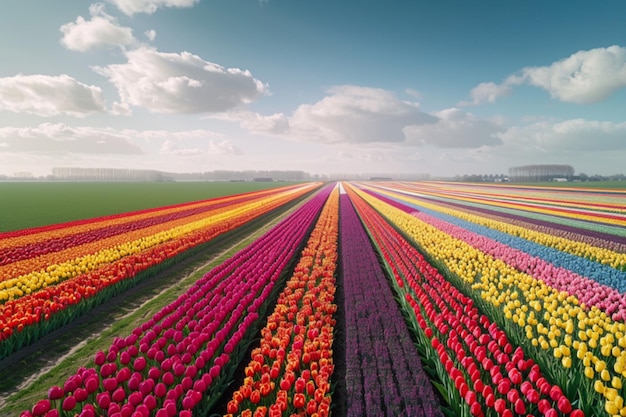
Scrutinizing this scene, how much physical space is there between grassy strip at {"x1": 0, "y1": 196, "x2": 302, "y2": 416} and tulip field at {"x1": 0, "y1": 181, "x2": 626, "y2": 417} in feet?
0.64

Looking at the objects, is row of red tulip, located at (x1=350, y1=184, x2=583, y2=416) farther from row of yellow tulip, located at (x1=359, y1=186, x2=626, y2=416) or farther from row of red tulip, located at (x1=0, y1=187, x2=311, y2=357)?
row of red tulip, located at (x1=0, y1=187, x2=311, y2=357)

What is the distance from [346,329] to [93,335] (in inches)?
230

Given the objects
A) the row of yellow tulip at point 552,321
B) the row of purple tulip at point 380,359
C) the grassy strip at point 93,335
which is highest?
the row of yellow tulip at point 552,321

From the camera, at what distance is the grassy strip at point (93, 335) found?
554cm

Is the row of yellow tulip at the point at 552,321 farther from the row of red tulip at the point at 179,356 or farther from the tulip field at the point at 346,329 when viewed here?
the row of red tulip at the point at 179,356

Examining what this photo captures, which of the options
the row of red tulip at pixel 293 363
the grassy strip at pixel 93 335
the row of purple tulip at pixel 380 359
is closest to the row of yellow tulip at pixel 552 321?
the row of purple tulip at pixel 380 359

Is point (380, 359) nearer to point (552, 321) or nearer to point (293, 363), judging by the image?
point (293, 363)

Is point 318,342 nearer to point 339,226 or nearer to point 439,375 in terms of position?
point 439,375

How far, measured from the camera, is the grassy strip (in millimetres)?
5540

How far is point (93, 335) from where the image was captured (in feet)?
24.5

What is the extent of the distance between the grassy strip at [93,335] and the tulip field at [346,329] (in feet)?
0.64

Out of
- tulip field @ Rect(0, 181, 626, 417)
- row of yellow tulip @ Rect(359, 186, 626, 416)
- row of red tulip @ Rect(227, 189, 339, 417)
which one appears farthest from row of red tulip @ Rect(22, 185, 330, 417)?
row of yellow tulip @ Rect(359, 186, 626, 416)

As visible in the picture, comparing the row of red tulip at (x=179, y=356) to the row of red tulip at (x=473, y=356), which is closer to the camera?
the row of red tulip at (x=473, y=356)

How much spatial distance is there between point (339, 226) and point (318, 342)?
48.4 feet
